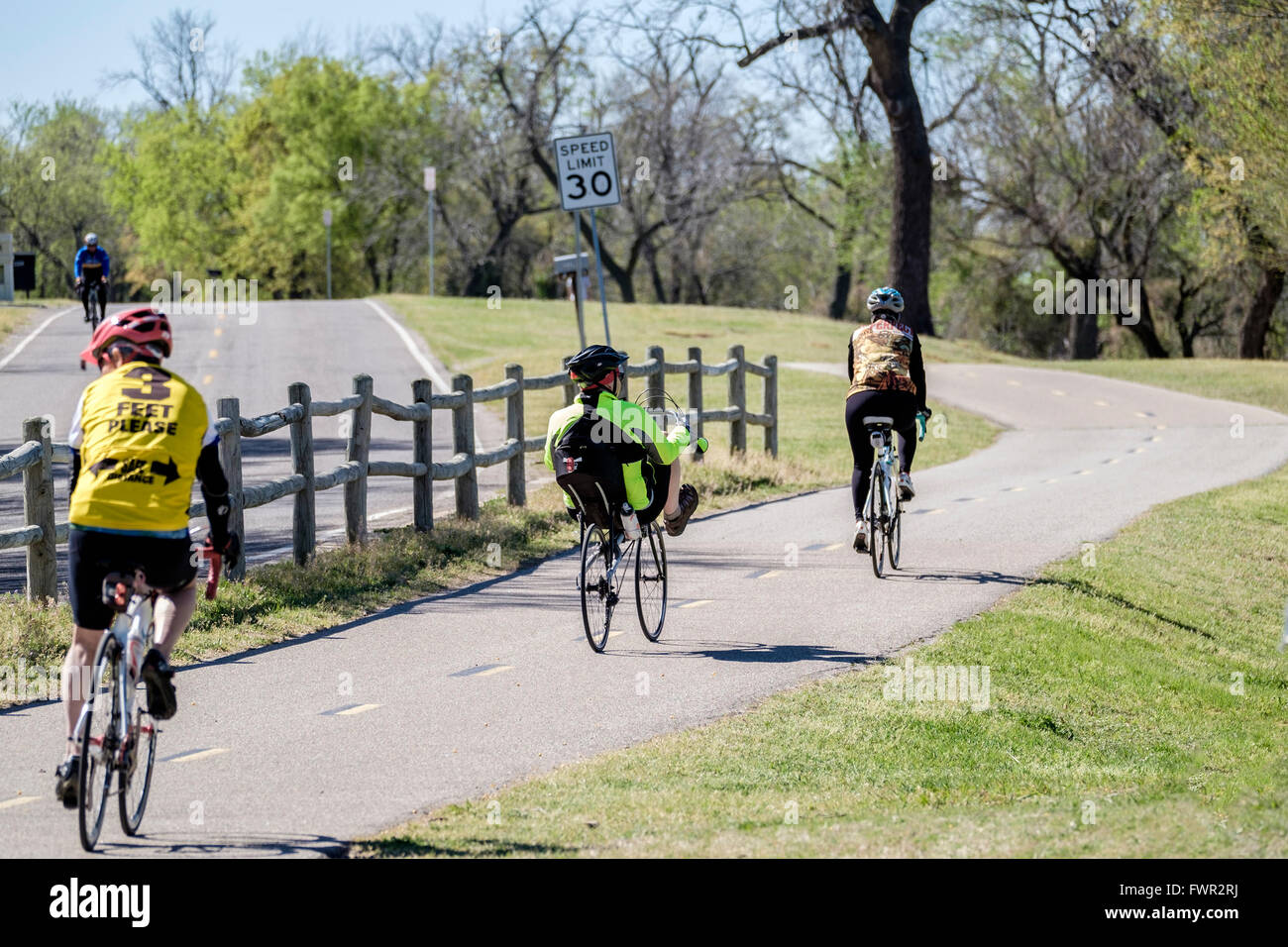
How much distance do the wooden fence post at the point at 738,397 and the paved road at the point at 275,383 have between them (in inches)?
119

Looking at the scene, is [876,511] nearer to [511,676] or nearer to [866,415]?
[866,415]

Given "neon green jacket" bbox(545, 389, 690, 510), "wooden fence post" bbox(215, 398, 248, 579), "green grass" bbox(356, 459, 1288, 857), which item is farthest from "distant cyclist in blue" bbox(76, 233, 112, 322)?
"green grass" bbox(356, 459, 1288, 857)

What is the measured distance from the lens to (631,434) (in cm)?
902

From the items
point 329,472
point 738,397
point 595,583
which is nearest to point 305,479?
point 329,472

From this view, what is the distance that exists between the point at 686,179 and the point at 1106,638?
159 feet

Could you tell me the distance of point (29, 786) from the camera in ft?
21.8

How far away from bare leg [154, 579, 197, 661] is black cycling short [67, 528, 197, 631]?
0.68 feet

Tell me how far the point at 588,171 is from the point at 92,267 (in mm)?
19801

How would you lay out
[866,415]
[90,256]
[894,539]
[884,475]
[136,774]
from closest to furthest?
[136,774] < [866,415] < [884,475] < [894,539] < [90,256]

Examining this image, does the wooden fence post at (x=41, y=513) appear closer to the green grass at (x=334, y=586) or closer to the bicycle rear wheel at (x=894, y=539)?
the green grass at (x=334, y=586)

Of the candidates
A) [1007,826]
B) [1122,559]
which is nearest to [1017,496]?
[1122,559]

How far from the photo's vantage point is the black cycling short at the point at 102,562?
5625mm

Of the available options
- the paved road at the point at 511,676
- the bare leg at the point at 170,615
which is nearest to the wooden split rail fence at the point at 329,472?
the paved road at the point at 511,676
